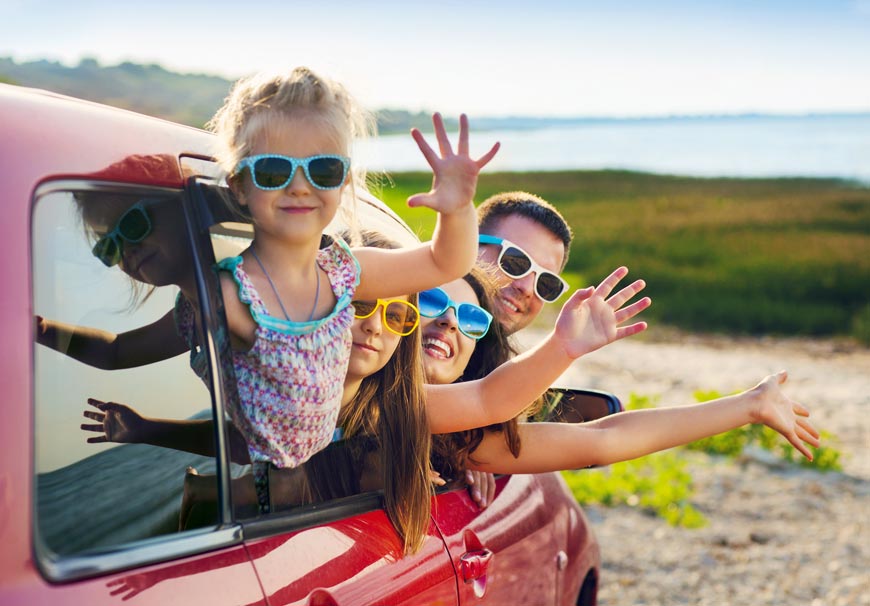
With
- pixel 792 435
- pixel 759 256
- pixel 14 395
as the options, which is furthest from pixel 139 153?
pixel 759 256

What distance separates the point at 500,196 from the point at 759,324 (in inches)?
560

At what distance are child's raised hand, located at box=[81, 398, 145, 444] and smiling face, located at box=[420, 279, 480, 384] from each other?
41.5 inches

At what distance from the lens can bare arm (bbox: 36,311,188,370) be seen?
5.31ft

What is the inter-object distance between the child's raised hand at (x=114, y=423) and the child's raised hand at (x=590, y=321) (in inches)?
37.9

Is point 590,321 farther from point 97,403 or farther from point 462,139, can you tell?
point 97,403

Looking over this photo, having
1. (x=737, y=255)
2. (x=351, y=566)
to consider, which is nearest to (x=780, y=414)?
(x=351, y=566)

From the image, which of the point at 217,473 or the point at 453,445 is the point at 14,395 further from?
the point at 453,445

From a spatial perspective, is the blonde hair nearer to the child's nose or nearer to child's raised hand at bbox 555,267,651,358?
the child's nose

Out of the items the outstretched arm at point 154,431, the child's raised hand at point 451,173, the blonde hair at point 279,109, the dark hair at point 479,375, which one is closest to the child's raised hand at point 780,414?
the dark hair at point 479,375

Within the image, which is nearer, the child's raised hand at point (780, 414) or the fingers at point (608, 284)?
the fingers at point (608, 284)

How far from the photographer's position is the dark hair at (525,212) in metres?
3.66

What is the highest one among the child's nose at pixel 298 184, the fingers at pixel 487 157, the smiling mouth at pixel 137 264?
the fingers at pixel 487 157

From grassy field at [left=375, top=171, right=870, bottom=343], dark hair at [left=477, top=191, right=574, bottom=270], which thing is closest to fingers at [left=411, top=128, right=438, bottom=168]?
dark hair at [left=477, top=191, right=574, bottom=270]

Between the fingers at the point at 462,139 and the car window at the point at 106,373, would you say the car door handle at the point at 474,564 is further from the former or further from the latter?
the fingers at the point at 462,139
